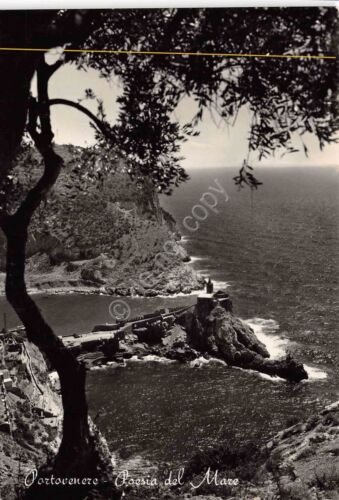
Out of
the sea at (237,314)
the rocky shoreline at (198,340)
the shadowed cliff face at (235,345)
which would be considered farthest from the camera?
the shadowed cliff face at (235,345)

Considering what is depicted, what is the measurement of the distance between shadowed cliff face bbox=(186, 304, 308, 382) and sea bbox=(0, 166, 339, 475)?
60cm

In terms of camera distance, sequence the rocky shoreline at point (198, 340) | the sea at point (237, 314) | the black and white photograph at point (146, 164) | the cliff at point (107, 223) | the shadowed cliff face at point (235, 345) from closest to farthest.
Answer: the black and white photograph at point (146, 164)
the cliff at point (107, 223)
the sea at point (237, 314)
the rocky shoreline at point (198, 340)
the shadowed cliff face at point (235, 345)

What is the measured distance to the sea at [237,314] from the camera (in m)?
6.88

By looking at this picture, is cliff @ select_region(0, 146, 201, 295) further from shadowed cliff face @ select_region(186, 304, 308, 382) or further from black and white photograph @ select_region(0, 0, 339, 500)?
shadowed cliff face @ select_region(186, 304, 308, 382)

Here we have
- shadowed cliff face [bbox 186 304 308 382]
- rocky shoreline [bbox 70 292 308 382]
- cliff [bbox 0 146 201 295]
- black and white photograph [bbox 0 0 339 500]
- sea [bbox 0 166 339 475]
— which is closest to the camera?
black and white photograph [bbox 0 0 339 500]

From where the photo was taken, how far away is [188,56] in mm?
5309

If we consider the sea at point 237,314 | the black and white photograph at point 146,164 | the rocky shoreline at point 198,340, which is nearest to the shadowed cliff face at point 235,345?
the rocky shoreline at point 198,340

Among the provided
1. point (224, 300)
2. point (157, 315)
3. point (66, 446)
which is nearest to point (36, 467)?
point (66, 446)

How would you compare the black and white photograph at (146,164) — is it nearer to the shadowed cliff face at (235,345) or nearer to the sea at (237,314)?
the sea at (237,314)

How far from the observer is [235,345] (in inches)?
1026

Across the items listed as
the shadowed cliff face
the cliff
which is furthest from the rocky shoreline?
the cliff

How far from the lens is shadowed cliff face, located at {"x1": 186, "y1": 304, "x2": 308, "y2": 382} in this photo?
2394 centimetres

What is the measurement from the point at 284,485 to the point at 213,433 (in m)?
2.70

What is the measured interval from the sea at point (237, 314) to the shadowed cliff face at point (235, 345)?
1.97ft
